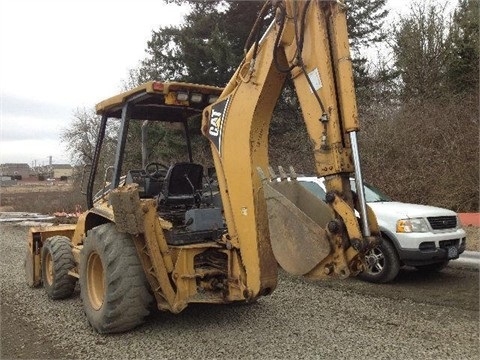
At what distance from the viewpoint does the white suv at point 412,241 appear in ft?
24.9

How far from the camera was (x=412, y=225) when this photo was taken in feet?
25.4

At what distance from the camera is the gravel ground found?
4797 mm

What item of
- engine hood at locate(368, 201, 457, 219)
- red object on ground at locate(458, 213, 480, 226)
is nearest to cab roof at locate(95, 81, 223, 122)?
engine hood at locate(368, 201, 457, 219)

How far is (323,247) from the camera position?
4.08m

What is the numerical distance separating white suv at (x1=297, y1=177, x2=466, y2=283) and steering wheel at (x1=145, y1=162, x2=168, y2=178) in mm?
2331

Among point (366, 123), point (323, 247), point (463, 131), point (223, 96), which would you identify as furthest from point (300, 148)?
point (323, 247)

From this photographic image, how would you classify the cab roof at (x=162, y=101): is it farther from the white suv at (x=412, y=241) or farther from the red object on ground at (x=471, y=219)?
the red object on ground at (x=471, y=219)

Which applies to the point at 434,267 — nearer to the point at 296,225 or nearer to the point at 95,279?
the point at 296,225

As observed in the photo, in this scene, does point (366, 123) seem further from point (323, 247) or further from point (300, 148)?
point (323, 247)

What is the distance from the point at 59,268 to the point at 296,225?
4.07m

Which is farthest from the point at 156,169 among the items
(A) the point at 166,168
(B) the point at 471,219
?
(B) the point at 471,219

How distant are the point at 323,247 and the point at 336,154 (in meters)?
0.75

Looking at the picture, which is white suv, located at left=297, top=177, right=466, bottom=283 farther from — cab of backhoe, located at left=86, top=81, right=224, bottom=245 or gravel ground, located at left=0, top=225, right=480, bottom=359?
cab of backhoe, located at left=86, top=81, right=224, bottom=245

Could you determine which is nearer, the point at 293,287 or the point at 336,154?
the point at 336,154
